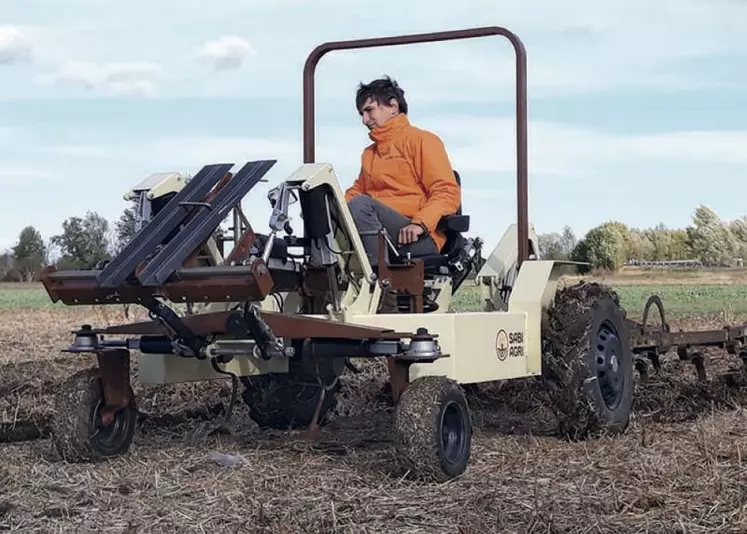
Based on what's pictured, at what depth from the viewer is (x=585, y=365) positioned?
24.7 ft

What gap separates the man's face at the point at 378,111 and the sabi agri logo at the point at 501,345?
5.26ft

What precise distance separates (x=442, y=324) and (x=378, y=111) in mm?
1782

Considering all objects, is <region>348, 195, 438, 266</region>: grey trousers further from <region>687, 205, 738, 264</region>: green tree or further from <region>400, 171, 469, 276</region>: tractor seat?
<region>687, 205, 738, 264</region>: green tree

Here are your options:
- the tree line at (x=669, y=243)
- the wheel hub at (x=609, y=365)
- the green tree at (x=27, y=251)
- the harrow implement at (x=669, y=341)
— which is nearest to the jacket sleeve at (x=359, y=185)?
the wheel hub at (x=609, y=365)

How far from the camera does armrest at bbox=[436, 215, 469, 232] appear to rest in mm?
7500

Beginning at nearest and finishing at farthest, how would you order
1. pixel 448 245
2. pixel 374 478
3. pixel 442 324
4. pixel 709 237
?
pixel 374 478, pixel 442 324, pixel 448 245, pixel 709 237

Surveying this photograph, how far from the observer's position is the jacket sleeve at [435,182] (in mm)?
7371

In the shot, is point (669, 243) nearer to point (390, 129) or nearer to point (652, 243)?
point (652, 243)

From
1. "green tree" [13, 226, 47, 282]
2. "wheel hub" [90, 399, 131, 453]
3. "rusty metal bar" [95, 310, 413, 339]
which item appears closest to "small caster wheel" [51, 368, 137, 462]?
"wheel hub" [90, 399, 131, 453]

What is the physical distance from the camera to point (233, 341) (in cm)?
651

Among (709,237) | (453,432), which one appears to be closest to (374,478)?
(453,432)

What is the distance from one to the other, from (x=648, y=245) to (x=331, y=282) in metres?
82.5

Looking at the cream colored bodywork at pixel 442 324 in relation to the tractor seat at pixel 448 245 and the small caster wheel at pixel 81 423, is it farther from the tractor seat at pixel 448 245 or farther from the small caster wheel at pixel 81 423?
the small caster wheel at pixel 81 423

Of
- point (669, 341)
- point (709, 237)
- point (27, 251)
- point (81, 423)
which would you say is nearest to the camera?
point (81, 423)
